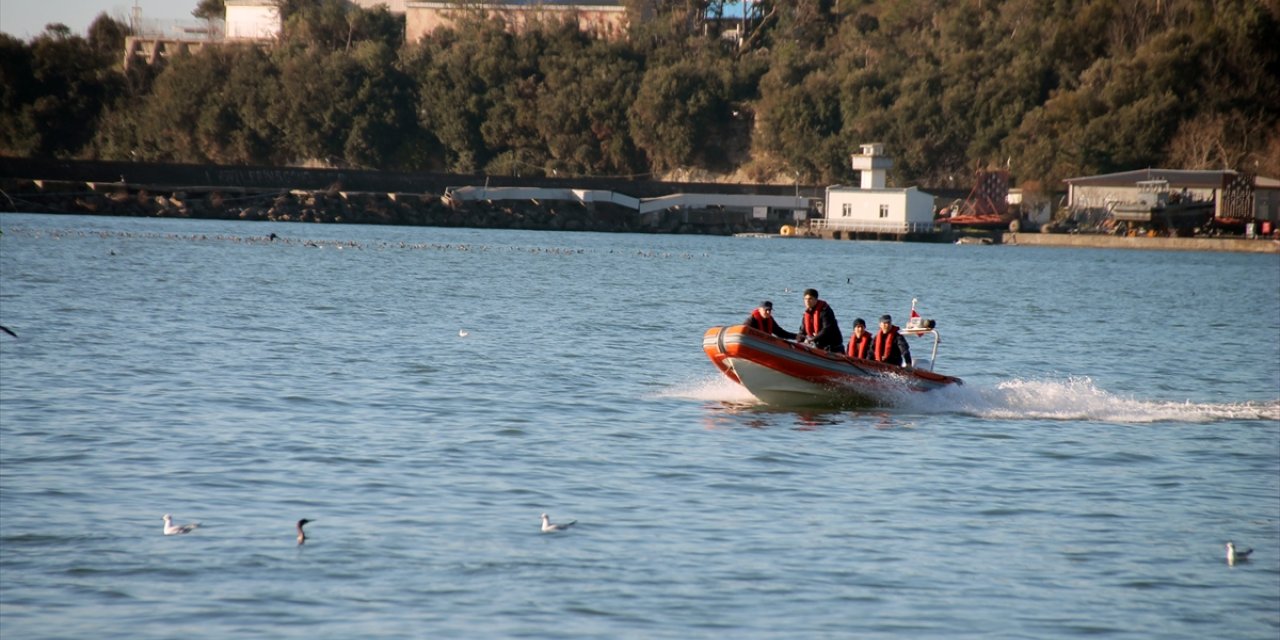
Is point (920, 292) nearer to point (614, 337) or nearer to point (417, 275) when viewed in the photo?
point (417, 275)

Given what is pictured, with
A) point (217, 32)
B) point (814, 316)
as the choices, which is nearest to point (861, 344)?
point (814, 316)

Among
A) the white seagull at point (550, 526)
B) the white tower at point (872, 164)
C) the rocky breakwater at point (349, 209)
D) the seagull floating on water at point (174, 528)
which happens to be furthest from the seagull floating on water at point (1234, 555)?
the rocky breakwater at point (349, 209)

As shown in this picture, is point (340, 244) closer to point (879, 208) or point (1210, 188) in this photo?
point (879, 208)

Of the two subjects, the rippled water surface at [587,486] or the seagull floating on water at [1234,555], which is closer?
the rippled water surface at [587,486]

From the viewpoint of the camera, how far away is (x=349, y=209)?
106 meters

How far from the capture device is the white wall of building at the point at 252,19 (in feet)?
437

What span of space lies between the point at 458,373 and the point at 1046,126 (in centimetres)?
8506

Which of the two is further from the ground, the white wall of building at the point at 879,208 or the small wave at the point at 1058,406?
the white wall of building at the point at 879,208

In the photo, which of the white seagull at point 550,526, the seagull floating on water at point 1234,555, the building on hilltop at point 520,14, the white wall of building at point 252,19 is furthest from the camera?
the white wall of building at point 252,19

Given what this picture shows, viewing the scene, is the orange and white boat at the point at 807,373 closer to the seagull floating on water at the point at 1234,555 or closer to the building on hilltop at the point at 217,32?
the seagull floating on water at the point at 1234,555

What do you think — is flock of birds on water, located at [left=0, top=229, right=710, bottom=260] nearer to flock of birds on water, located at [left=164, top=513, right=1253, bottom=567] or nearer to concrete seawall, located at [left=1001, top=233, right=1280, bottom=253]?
concrete seawall, located at [left=1001, top=233, right=1280, bottom=253]

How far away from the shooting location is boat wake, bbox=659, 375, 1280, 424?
2241 centimetres

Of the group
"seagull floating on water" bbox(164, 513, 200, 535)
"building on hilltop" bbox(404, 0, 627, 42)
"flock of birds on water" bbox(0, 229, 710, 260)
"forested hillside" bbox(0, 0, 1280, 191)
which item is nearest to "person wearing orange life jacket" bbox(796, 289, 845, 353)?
"seagull floating on water" bbox(164, 513, 200, 535)

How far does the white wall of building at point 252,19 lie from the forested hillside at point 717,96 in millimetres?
8891
